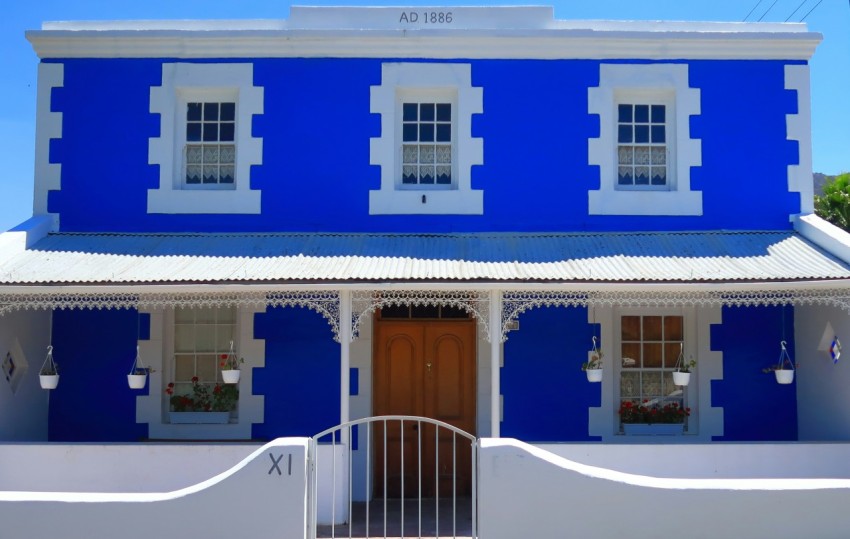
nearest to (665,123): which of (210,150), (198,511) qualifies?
(210,150)

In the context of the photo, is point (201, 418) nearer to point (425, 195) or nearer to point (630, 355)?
point (425, 195)

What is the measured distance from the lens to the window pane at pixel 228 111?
32.8ft

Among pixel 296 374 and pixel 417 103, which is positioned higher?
pixel 417 103

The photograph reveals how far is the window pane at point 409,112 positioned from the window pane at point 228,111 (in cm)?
205

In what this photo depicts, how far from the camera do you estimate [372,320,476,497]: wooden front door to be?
32.0 feet

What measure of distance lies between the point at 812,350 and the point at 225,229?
6735 mm

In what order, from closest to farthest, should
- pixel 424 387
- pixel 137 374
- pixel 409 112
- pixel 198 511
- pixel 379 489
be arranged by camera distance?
pixel 198 511 → pixel 137 374 → pixel 379 489 → pixel 424 387 → pixel 409 112

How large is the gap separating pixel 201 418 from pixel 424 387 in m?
2.57

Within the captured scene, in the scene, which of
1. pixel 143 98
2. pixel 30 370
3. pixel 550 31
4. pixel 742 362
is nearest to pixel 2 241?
pixel 30 370

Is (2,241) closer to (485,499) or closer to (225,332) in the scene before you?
(225,332)

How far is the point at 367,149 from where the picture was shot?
9750 mm

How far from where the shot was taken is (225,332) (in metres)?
9.62

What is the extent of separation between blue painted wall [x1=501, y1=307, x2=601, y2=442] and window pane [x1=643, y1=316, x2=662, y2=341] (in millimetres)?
614

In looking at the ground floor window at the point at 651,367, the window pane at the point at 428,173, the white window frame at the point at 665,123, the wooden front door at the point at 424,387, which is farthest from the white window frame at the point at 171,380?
the white window frame at the point at 665,123
